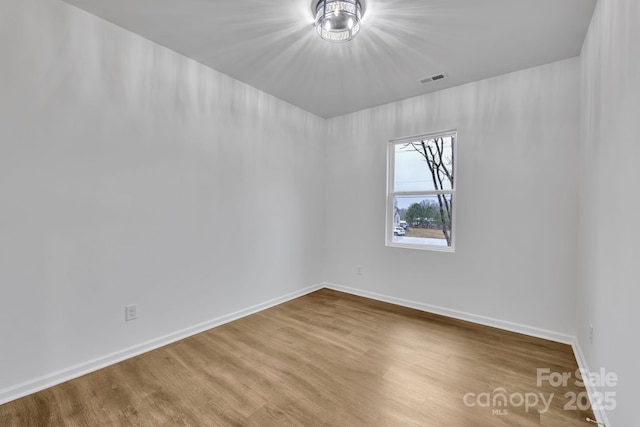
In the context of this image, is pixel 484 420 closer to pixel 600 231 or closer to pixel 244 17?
pixel 600 231

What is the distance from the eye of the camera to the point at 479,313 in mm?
2873

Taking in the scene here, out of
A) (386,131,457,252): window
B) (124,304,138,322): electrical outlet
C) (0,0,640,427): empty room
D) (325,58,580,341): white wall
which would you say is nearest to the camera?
(0,0,640,427): empty room

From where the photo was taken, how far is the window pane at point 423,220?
10.5ft

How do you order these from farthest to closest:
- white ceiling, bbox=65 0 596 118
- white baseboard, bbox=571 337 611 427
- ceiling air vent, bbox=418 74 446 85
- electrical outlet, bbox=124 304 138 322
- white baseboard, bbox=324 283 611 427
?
ceiling air vent, bbox=418 74 446 85 < electrical outlet, bbox=124 304 138 322 < white ceiling, bbox=65 0 596 118 < white baseboard, bbox=324 283 611 427 < white baseboard, bbox=571 337 611 427

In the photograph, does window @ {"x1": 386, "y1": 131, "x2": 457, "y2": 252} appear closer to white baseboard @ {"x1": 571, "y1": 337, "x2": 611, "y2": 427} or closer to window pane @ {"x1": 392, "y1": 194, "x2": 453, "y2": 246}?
window pane @ {"x1": 392, "y1": 194, "x2": 453, "y2": 246}

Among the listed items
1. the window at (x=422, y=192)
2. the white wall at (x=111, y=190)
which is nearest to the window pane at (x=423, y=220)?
the window at (x=422, y=192)

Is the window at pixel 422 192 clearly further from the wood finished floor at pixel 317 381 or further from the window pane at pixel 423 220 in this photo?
the wood finished floor at pixel 317 381

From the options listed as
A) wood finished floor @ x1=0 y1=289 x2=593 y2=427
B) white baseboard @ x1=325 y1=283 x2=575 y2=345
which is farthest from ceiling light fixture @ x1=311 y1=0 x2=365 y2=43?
white baseboard @ x1=325 y1=283 x2=575 y2=345

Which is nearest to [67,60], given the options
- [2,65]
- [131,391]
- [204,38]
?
[2,65]

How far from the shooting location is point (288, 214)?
3625 millimetres

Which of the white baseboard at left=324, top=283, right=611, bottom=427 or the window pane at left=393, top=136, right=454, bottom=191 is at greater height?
the window pane at left=393, top=136, right=454, bottom=191

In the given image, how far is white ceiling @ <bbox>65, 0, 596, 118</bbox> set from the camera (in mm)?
1871

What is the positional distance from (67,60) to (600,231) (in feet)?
12.3

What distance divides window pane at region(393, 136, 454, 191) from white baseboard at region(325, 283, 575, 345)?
1442mm
